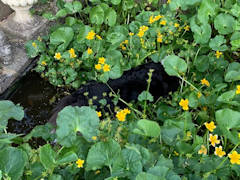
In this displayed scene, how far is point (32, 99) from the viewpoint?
8.43 feet

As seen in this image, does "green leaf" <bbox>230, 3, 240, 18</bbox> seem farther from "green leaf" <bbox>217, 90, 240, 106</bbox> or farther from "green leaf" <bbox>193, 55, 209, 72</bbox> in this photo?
"green leaf" <bbox>217, 90, 240, 106</bbox>

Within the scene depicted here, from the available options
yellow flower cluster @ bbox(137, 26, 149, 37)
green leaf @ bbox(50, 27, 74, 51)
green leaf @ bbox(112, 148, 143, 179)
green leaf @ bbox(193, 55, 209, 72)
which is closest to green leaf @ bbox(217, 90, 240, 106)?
green leaf @ bbox(193, 55, 209, 72)

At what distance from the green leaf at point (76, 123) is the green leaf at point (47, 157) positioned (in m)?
0.19

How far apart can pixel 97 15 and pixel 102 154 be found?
159 cm

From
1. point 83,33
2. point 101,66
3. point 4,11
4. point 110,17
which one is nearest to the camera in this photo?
point 101,66

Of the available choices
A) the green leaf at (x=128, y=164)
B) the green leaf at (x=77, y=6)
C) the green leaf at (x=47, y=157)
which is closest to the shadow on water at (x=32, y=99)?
the green leaf at (x=77, y=6)

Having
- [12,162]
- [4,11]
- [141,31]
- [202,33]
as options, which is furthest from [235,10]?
[4,11]

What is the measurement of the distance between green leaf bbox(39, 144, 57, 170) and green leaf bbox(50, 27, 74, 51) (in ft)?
4.60

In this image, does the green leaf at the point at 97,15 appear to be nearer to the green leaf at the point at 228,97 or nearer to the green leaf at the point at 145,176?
the green leaf at the point at 228,97

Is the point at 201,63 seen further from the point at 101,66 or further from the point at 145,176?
the point at 145,176

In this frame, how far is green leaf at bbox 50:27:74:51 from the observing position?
8.25 ft

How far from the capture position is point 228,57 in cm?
254

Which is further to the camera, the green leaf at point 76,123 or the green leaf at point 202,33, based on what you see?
the green leaf at point 202,33

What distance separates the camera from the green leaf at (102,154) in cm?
136
